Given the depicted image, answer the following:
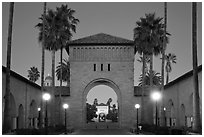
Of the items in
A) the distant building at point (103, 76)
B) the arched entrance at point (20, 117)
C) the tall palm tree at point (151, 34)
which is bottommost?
the arched entrance at point (20, 117)

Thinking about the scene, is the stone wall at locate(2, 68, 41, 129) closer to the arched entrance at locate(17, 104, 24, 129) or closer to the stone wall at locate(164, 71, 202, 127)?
the arched entrance at locate(17, 104, 24, 129)

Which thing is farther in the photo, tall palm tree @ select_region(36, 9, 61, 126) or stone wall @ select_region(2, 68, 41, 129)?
tall palm tree @ select_region(36, 9, 61, 126)

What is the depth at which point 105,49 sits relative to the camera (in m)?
44.7

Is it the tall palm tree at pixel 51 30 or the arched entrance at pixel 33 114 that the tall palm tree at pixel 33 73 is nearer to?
the arched entrance at pixel 33 114

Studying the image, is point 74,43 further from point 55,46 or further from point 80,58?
point 55,46

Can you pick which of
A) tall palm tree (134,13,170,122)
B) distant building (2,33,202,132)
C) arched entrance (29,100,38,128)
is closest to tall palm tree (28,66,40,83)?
distant building (2,33,202,132)

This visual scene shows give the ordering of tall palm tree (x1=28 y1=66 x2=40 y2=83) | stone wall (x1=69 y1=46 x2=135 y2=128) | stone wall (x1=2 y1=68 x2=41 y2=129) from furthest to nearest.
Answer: tall palm tree (x1=28 y1=66 x2=40 y2=83) < stone wall (x1=69 y1=46 x2=135 y2=128) < stone wall (x1=2 y1=68 x2=41 y2=129)

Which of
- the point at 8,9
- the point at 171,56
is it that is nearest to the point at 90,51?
the point at 8,9

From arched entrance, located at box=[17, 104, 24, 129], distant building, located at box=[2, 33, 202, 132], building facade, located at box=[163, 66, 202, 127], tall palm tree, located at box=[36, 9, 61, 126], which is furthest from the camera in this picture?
distant building, located at box=[2, 33, 202, 132]

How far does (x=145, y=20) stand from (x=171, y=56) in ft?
120

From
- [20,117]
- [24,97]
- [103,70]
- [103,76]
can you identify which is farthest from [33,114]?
[103,70]

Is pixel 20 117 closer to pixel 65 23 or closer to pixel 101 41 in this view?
pixel 65 23

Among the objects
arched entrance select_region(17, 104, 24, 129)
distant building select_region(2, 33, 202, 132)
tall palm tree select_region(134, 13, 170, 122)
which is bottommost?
arched entrance select_region(17, 104, 24, 129)

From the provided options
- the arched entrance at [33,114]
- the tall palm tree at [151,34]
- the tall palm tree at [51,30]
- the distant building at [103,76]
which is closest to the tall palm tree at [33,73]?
the distant building at [103,76]
